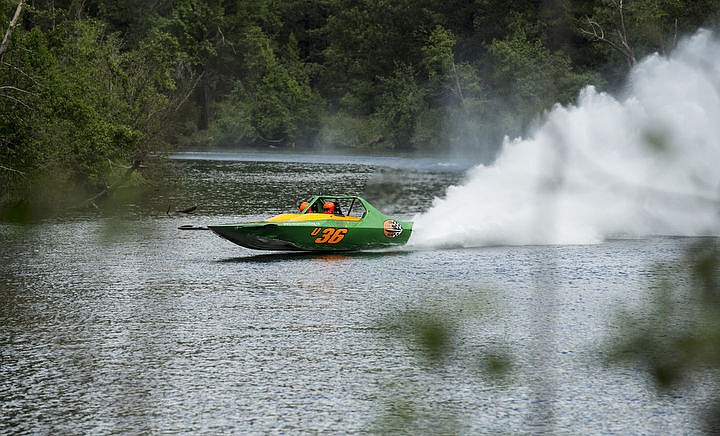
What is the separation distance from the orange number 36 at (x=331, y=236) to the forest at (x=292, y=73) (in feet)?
49.2

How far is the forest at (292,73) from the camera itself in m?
44.6

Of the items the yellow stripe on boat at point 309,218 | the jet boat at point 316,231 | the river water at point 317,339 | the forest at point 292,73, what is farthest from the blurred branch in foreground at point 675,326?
the forest at point 292,73

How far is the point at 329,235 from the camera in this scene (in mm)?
28719

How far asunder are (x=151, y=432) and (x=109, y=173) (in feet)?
127

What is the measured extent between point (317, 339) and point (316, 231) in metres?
11.0

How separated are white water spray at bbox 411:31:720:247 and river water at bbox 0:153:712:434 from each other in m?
1.97

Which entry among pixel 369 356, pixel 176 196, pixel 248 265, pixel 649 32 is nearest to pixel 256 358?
pixel 369 356

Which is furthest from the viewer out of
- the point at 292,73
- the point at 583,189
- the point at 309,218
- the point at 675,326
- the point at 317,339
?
the point at 292,73

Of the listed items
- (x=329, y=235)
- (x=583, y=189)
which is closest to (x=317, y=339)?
(x=329, y=235)

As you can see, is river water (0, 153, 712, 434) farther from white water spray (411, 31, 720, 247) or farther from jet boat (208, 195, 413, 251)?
white water spray (411, 31, 720, 247)

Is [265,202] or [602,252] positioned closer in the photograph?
[602,252]

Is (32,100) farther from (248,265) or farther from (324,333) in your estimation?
(324,333)

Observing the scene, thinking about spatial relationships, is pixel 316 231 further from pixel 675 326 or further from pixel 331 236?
pixel 675 326

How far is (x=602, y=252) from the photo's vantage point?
3028 cm
